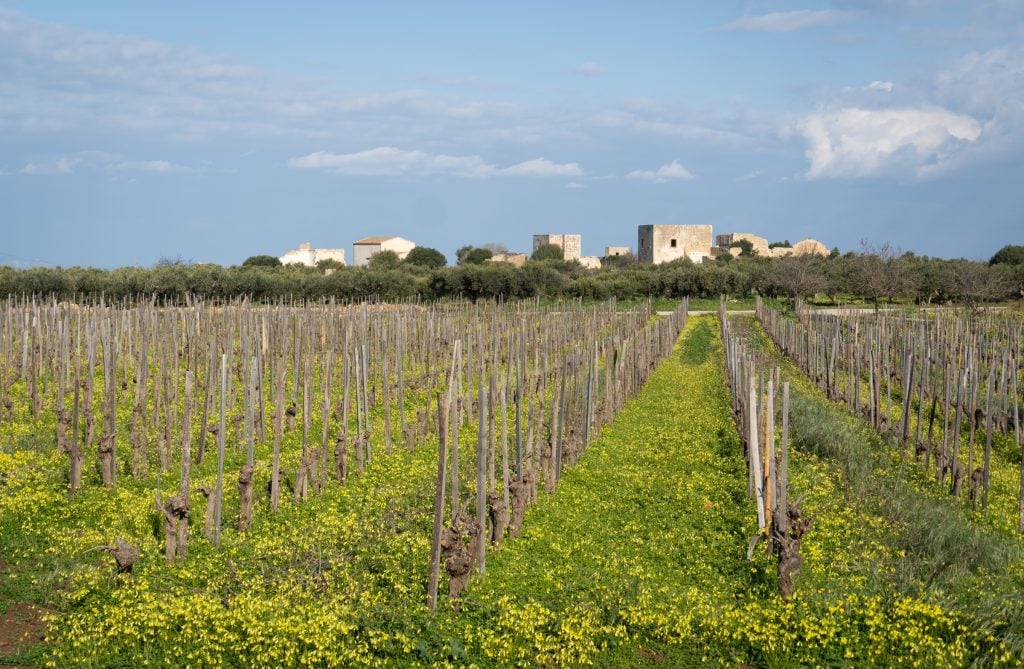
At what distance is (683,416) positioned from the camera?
15.6m

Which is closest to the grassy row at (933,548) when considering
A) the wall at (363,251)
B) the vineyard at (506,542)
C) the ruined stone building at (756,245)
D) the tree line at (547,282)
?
the vineyard at (506,542)

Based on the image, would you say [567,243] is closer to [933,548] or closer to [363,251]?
[363,251]

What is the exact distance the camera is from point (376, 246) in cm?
8775

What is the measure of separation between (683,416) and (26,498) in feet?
33.1

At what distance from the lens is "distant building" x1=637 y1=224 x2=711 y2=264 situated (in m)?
82.8

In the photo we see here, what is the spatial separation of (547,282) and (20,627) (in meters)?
42.8

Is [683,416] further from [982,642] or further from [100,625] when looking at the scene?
[100,625]

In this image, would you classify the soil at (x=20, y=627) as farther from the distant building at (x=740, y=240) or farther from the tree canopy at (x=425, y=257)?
the distant building at (x=740, y=240)

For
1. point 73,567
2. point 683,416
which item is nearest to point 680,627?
point 73,567

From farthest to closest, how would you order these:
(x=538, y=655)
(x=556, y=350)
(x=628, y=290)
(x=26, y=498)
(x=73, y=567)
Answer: (x=628, y=290), (x=556, y=350), (x=26, y=498), (x=73, y=567), (x=538, y=655)

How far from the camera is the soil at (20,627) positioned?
650cm

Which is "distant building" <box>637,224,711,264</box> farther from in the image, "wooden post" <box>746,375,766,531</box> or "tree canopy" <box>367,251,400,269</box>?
"wooden post" <box>746,375,766,531</box>

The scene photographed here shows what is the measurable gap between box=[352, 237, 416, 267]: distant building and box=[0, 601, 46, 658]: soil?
7921cm

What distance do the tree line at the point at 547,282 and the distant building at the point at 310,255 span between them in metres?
25.7
